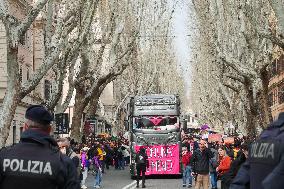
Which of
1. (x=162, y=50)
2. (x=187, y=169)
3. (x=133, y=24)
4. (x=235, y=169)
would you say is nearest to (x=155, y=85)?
(x=162, y=50)

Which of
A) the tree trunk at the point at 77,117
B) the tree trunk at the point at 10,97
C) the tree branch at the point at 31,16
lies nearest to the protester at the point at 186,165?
the tree trunk at the point at 77,117

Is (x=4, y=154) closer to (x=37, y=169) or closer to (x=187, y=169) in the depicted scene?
(x=37, y=169)

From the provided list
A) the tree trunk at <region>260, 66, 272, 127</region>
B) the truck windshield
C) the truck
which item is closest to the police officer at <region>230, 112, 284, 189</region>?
the tree trunk at <region>260, 66, 272, 127</region>

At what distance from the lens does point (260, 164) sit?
13.5ft

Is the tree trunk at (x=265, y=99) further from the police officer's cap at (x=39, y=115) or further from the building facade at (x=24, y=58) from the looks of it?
the police officer's cap at (x=39, y=115)

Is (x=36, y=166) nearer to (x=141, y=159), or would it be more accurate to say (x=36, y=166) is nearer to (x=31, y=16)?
(x=31, y=16)

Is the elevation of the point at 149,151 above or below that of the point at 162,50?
below

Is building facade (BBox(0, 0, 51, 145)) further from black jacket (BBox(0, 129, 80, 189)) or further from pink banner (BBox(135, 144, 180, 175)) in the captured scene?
black jacket (BBox(0, 129, 80, 189))

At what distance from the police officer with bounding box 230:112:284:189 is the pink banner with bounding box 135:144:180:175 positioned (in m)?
25.8

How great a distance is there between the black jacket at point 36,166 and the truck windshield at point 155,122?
25.8m

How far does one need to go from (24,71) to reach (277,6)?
90.8 ft

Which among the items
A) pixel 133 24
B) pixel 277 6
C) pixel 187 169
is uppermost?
pixel 133 24

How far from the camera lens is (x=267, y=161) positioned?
13.1ft

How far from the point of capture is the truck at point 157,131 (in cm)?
3036
